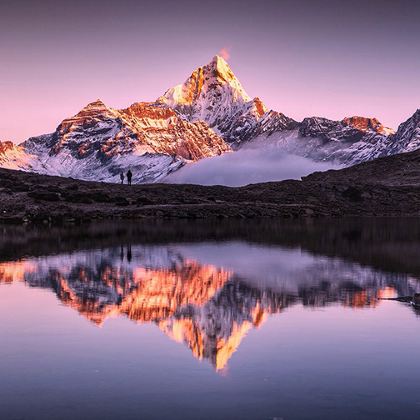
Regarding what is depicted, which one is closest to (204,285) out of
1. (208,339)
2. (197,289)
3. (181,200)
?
(197,289)

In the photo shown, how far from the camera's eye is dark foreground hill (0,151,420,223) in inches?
5295

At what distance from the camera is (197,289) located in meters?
41.5

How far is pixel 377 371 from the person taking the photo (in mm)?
22688

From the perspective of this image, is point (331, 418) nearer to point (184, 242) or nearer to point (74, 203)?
point (184, 242)

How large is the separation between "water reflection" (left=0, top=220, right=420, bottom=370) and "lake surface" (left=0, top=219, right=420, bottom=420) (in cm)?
13

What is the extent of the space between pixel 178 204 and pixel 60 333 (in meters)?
124

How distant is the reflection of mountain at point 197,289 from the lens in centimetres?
3027

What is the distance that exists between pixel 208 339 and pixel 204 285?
1610cm

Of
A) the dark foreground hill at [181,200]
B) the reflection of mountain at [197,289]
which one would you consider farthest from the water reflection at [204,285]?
the dark foreground hill at [181,200]

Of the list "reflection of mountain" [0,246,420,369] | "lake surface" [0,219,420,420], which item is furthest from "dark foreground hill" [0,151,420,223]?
"lake surface" [0,219,420,420]

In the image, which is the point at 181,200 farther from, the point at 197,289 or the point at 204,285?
the point at 197,289

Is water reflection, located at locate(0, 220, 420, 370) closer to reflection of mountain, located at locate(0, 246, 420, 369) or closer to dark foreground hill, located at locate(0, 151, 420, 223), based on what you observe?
reflection of mountain, located at locate(0, 246, 420, 369)

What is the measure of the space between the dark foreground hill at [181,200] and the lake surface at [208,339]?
77755 mm

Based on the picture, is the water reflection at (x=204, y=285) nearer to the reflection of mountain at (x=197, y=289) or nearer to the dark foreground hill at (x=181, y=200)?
the reflection of mountain at (x=197, y=289)
